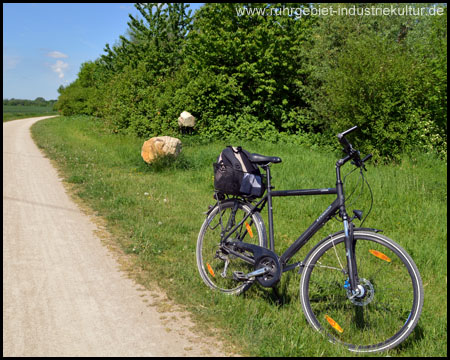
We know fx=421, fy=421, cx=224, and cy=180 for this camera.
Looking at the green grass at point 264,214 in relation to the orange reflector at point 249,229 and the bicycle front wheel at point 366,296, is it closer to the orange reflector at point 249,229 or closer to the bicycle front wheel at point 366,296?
the bicycle front wheel at point 366,296

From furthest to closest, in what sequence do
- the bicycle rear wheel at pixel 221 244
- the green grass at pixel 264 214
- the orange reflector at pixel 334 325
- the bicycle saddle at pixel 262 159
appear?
1. the bicycle rear wheel at pixel 221 244
2. the bicycle saddle at pixel 262 159
3. the green grass at pixel 264 214
4. the orange reflector at pixel 334 325

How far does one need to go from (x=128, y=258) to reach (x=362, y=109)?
8.51m

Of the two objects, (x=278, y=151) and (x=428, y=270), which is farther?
(x=278, y=151)

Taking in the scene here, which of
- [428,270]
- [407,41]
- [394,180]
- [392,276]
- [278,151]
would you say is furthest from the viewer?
[407,41]

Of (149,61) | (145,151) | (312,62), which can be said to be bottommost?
(145,151)

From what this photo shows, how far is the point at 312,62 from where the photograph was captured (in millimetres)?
15945

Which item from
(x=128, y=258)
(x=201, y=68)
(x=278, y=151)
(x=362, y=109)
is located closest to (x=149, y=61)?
(x=201, y=68)

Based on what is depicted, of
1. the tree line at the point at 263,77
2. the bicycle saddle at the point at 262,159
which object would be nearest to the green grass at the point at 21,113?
the tree line at the point at 263,77

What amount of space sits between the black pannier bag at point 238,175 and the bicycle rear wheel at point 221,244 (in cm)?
23

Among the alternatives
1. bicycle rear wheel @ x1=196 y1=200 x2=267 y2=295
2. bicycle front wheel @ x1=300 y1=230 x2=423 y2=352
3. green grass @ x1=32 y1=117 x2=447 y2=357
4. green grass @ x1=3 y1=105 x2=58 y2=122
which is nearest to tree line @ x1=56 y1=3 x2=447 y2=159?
green grass @ x1=32 y1=117 x2=447 y2=357

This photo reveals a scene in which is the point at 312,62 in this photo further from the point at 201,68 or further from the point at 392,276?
the point at 392,276

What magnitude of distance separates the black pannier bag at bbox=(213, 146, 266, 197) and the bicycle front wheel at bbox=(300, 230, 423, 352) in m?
0.85

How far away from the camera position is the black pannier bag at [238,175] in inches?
151

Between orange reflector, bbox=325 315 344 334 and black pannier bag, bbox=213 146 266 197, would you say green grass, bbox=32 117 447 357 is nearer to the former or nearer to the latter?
orange reflector, bbox=325 315 344 334
